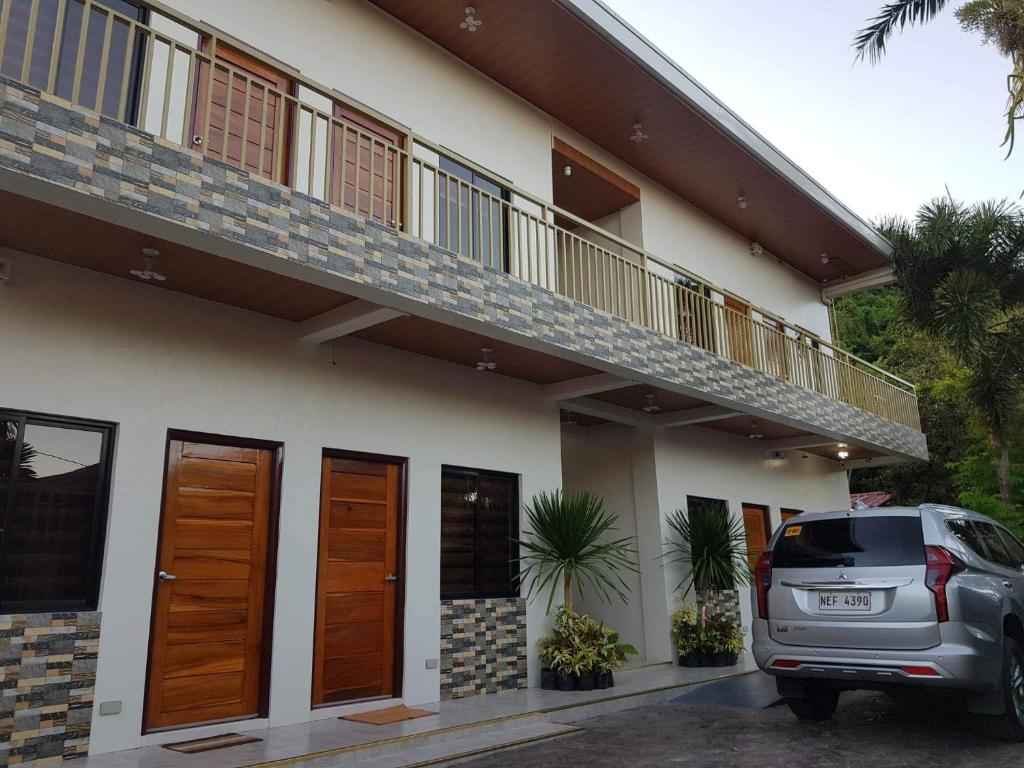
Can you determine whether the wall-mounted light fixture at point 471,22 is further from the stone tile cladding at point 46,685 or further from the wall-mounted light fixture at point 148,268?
the stone tile cladding at point 46,685

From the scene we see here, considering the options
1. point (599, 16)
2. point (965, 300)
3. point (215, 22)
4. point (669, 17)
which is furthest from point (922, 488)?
point (215, 22)

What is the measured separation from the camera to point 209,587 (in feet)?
19.9

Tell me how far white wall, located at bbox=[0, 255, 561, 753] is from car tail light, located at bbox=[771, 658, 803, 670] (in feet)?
10.7

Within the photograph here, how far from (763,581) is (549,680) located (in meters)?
3.08

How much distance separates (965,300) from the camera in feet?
42.9

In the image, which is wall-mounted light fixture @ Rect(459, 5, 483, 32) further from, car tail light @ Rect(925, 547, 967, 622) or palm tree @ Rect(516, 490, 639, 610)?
car tail light @ Rect(925, 547, 967, 622)

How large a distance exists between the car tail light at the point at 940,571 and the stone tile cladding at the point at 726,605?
5.86 metres

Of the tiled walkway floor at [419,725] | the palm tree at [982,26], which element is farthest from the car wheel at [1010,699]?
the palm tree at [982,26]

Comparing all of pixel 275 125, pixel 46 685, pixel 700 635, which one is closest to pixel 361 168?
pixel 275 125

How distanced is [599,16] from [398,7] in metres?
2.19

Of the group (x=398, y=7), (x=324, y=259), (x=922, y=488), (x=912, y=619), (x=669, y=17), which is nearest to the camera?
(x=912, y=619)

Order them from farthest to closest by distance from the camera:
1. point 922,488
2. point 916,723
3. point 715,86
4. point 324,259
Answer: point 922,488 < point 715,86 < point 916,723 < point 324,259

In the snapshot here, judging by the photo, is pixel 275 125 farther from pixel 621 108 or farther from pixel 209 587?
pixel 621 108

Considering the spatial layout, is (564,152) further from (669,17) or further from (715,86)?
(669,17)
